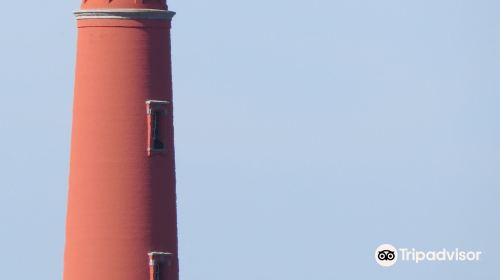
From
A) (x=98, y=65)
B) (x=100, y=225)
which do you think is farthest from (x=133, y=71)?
(x=100, y=225)

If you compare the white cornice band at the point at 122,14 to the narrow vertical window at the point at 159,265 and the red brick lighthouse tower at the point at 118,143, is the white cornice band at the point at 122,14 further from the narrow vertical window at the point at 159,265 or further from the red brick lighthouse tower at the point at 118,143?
the narrow vertical window at the point at 159,265

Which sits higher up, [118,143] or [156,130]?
[156,130]

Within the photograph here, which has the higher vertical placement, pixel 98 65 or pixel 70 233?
pixel 98 65

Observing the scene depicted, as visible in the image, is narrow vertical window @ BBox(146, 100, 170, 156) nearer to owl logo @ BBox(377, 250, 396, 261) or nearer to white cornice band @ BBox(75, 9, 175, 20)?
white cornice band @ BBox(75, 9, 175, 20)

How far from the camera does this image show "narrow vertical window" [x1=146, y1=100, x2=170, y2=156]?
3784 cm

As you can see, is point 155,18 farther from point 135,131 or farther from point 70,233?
point 70,233

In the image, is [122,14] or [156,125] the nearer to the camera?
[122,14]

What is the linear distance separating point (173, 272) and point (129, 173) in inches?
92.3

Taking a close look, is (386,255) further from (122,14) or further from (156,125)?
(122,14)

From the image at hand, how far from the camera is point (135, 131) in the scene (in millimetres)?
37750

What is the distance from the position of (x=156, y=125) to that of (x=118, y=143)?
87 centimetres

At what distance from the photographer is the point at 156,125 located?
38.0m

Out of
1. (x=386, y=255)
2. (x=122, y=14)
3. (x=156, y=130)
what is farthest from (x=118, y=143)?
(x=386, y=255)

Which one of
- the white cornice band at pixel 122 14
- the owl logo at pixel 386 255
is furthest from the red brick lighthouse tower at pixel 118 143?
the owl logo at pixel 386 255
